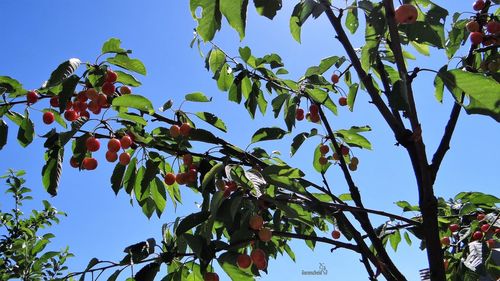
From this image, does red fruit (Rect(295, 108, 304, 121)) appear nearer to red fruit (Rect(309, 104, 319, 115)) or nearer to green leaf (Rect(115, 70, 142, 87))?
red fruit (Rect(309, 104, 319, 115))

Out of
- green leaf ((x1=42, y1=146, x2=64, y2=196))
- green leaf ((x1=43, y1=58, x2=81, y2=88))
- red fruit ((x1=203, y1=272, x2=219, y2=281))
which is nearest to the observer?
red fruit ((x1=203, y1=272, x2=219, y2=281))

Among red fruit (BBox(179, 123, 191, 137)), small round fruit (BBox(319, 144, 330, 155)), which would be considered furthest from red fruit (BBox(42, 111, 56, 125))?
small round fruit (BBox(319, 144, 330, 155))

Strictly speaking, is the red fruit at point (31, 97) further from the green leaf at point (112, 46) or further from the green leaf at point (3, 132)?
the green leaf at point (112, 46)

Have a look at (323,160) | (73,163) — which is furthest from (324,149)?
(73,163)

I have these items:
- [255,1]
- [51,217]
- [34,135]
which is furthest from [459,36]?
[51,217]

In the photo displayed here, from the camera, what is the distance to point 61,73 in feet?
5.42

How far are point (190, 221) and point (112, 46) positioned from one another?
854mm

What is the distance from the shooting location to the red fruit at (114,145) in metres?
1.92

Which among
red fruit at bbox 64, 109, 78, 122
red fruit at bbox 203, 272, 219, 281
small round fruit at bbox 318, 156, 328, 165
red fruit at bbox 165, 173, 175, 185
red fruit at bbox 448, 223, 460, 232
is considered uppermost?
red fruit at bbox 64, 109, 78, 122

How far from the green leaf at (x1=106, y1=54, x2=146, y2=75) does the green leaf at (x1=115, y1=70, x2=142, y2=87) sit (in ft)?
0.24

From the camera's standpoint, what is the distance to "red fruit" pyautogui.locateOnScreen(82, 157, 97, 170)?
216cm

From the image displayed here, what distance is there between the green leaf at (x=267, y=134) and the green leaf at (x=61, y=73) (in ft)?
2.54

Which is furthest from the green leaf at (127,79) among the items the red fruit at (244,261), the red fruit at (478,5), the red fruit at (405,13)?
the red fruit at (478,5)

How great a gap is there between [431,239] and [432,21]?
28.1 inches
